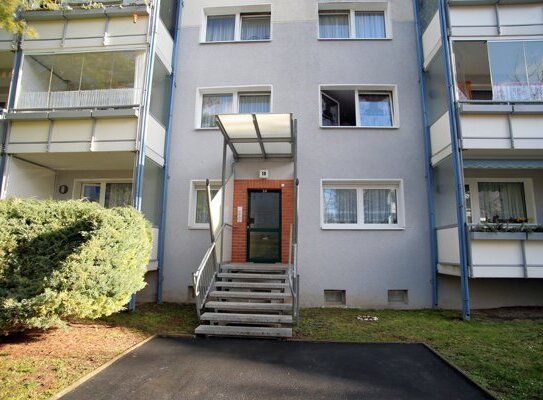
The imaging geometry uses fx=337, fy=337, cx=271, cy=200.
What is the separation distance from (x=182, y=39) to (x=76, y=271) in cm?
783

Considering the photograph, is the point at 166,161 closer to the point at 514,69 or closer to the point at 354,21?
the point at 354,21

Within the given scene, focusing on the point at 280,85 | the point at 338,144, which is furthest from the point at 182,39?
the point at 338,144

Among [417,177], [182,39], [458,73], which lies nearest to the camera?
[417,177]

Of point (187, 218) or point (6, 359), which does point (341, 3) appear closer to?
point (187, 218)

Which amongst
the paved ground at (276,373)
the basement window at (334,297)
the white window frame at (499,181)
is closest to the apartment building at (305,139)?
the white window frame at (499,181)

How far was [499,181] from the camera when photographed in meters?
9.00

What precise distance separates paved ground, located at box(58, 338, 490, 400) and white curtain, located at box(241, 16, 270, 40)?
8.67 meters

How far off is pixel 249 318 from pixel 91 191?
6.70 meters

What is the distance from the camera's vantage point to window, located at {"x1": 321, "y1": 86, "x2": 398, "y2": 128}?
9391 mm

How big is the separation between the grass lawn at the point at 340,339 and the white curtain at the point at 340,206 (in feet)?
7.51

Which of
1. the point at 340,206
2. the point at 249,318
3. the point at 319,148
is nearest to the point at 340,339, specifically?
the point at 249,318

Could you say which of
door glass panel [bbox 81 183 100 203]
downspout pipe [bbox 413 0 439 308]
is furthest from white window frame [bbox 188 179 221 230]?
downspout pipe [bbox 413 0 439 308]

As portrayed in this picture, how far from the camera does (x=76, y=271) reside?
485cm

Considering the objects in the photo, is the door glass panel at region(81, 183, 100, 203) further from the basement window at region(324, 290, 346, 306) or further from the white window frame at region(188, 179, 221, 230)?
the basement window at region(324, 290, 346, 306)
